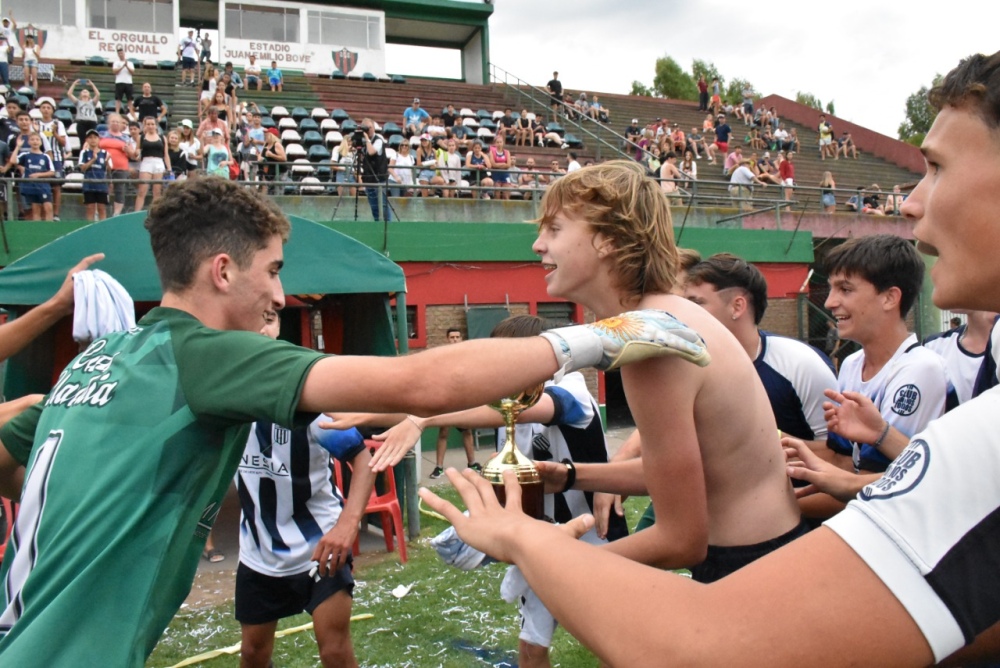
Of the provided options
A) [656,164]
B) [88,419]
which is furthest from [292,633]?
[656,164]

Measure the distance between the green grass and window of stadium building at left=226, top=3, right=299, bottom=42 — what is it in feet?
85.0

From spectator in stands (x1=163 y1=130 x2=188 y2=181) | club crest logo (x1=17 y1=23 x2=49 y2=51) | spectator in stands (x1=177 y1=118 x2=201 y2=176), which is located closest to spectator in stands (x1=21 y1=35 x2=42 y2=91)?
club crest logo (x1=17 y1=23 x2=49 y2=51)

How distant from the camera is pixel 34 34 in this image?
23.0 meters

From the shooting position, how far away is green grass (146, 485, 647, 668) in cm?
484

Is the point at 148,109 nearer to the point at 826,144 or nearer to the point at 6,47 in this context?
the point at 6,47

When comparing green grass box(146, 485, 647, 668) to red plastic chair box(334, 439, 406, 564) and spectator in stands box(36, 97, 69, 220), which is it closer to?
red plastic chair box(334, 439, 406, 564)

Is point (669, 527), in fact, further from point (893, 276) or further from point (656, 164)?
point (656, 164)

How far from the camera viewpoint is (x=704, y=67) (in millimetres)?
69938

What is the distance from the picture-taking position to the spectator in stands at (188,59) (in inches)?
880

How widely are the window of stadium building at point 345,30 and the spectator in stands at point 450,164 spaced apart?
39.5ft

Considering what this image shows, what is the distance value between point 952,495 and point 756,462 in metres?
1.44

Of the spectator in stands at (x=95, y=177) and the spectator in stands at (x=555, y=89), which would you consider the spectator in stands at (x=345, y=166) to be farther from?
the spectator in stands at (x=555, y=89)

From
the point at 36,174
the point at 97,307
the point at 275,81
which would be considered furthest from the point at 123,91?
the point at 97,307

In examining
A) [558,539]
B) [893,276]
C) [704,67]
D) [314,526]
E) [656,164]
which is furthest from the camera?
[704,67]
